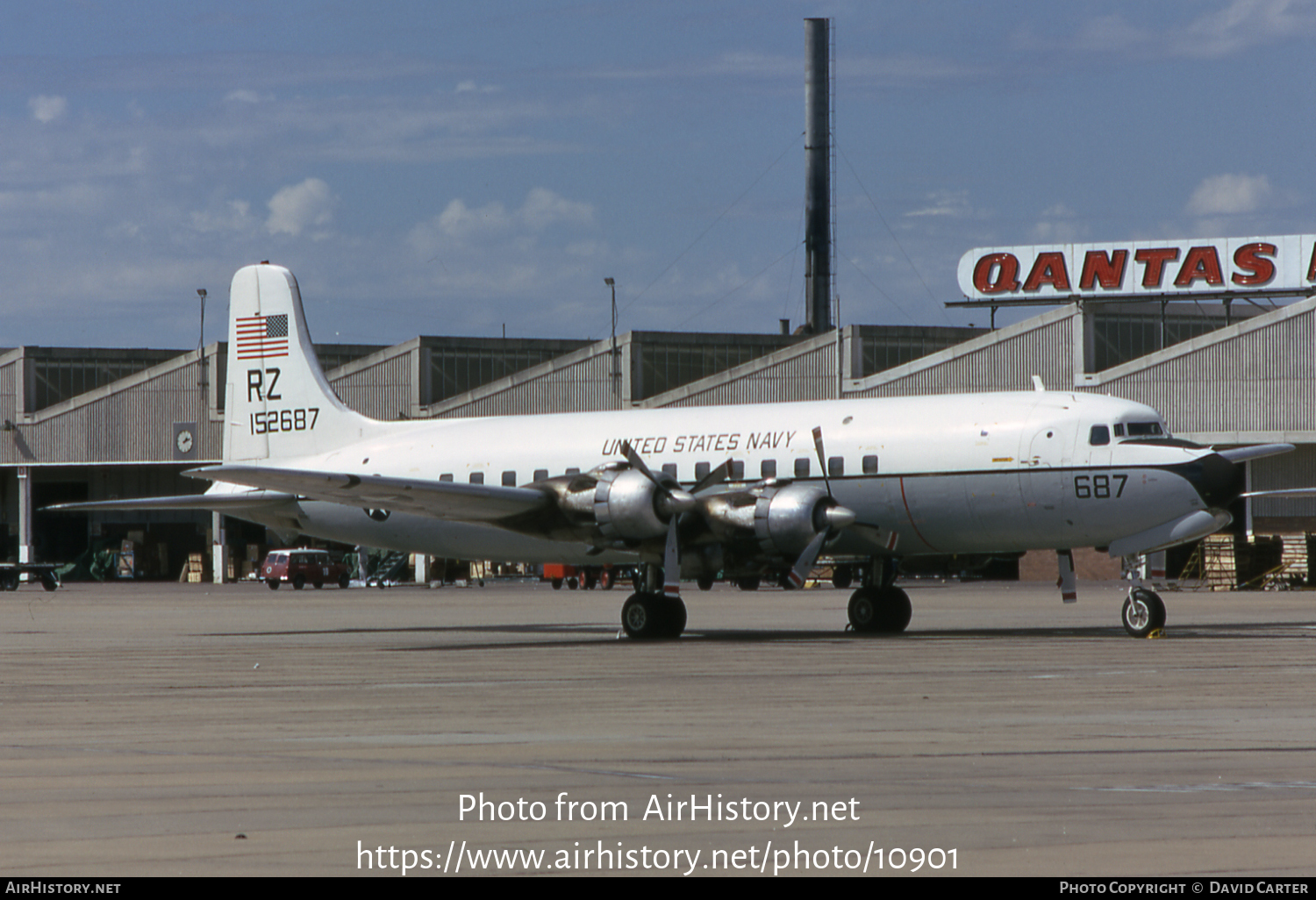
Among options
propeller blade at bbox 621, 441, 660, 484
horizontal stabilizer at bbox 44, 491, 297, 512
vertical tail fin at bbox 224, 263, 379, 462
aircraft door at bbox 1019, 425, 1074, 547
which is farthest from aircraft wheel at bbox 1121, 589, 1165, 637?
vertical tail fin at bbox 224, 263, 379, 462

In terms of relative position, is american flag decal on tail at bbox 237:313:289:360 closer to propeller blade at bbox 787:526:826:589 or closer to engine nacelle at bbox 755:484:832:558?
engine nacelle at bbox 755:484:832:558

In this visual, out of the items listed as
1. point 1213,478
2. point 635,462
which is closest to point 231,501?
point 635,462

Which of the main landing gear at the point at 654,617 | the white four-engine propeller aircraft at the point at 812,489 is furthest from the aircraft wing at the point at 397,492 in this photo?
the main landing gear at the point at 654,617

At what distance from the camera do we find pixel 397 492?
28516 mm

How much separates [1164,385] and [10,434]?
57.6 meters

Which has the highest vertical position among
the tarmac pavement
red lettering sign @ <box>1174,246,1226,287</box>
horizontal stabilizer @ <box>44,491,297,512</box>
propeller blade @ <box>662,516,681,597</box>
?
red lettering sign @ <box>1174,246,1226,287</box>

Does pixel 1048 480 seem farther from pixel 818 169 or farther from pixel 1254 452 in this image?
pixel 818 169

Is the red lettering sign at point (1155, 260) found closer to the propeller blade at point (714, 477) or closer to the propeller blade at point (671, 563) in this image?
the propeller blade at point (714, 477)

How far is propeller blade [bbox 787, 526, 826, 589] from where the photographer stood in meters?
26.7

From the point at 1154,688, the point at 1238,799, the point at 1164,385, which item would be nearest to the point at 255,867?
the point at 1238,799

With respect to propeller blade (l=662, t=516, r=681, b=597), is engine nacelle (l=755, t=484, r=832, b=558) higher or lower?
higher

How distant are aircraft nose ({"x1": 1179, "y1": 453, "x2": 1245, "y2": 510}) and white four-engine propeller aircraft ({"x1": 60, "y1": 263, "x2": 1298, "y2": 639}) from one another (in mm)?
23

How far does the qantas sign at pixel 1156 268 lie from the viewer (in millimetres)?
70938

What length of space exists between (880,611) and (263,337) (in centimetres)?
1507
